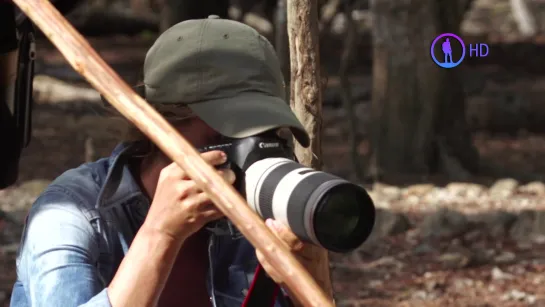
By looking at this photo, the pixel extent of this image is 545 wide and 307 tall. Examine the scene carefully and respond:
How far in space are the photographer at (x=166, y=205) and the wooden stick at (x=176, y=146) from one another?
16 centimetres

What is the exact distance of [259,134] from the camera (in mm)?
2117

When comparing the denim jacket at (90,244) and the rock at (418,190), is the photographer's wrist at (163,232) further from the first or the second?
the rock at (418,190)

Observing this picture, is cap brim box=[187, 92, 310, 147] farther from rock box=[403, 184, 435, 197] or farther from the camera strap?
rock box=[403, 184, 435, 197]

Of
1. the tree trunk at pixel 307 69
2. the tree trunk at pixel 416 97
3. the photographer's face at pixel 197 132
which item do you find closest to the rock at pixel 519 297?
the tree trunk at pixel 307 69

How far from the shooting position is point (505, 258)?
19.2ft

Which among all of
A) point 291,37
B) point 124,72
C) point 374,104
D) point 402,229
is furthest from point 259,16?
point 291,37

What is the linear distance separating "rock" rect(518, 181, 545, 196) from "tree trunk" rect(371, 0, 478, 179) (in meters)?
0.51

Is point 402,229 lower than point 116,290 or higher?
lower

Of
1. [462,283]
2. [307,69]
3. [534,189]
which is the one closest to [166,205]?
[307,69]

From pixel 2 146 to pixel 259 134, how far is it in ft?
3.55

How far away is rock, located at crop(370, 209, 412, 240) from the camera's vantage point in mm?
6343

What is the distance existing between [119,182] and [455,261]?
3602mm

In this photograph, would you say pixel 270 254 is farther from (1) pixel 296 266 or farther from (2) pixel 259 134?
(2) pixel 259 134

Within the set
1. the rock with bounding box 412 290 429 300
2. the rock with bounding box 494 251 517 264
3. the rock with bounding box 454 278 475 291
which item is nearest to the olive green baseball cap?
the rock with bounding box 412 290 429 300
